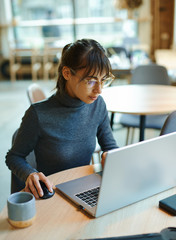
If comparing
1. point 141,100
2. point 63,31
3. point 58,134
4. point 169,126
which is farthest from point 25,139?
point 63,31

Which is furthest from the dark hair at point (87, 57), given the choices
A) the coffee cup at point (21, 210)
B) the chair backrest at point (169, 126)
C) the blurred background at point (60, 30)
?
the blurred background at point (60, 30)

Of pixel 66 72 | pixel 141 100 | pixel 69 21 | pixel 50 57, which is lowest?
pixel 50 57

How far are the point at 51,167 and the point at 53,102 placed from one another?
278mm

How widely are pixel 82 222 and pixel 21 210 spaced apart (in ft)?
0.55

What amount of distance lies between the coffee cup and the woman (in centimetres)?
17

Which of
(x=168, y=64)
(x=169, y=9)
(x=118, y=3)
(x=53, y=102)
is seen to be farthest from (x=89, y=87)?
(x=169, y=9)

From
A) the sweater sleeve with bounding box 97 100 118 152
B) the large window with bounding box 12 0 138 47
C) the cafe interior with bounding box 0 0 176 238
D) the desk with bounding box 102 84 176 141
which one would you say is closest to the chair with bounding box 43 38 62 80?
the cafe interior with bounding box 0 0 176 238

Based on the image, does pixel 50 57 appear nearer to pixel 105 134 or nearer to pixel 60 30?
pixel 60 30

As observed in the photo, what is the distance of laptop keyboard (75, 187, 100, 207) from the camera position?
0.89 meters

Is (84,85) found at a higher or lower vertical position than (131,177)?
higher

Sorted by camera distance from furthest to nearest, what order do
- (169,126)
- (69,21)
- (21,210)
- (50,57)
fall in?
(50,57), (69,21), (169,126), (21,210)

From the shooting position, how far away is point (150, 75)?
2959mm

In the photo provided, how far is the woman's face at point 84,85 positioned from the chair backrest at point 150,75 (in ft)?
6.26

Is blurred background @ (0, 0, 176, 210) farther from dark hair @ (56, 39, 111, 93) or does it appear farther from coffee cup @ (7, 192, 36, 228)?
coffee cup @ (7, 192, 36, 228)
